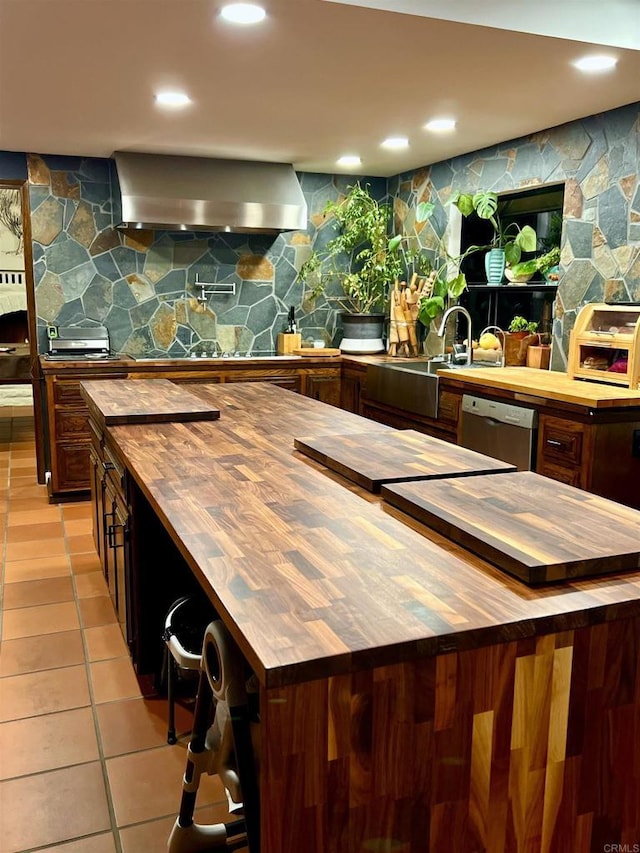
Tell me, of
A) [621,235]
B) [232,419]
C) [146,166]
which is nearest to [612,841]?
[232,419]

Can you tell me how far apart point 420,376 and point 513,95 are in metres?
1.75

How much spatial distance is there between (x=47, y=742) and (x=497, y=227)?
4.05 m

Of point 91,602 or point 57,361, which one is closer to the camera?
point 91,602

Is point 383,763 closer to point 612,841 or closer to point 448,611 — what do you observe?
point 448,611

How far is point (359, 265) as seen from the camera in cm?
640

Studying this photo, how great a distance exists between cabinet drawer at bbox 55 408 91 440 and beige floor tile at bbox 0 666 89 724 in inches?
96.4

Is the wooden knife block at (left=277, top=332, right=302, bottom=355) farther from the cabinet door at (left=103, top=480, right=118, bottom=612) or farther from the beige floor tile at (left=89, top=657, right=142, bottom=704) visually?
the beige floor tile at (left=89, top=657, right=142, bottom=704)

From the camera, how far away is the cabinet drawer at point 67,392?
5.05 m

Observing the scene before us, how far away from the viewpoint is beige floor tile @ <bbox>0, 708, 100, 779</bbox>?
7.58 feet

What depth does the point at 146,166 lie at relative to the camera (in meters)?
5.29

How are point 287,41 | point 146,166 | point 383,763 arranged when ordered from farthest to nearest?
point 146,166 < point 287,41 < point 383,763

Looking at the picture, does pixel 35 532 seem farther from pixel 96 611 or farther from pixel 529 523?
pixel 529 523

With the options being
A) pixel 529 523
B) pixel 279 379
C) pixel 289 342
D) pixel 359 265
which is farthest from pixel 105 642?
pixel 359 265

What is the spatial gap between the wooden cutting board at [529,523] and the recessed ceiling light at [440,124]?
288 cm
